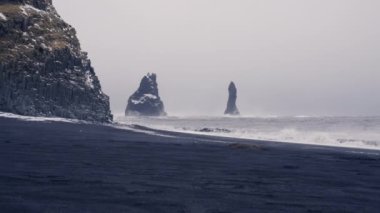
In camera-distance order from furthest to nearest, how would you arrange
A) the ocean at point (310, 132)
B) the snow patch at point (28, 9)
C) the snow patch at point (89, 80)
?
the snow patch at point (89, 80)
the snow patch at point (28, 9)
the ocean at point (310, 132)

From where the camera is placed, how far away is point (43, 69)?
61.6m

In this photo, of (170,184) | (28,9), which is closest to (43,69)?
(28,9)

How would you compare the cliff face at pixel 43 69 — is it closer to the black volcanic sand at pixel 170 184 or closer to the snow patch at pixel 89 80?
the snow patch at pixel 89 80

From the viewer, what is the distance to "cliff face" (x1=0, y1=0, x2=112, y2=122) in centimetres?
5728

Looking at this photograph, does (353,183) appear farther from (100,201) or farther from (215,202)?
(100,201)

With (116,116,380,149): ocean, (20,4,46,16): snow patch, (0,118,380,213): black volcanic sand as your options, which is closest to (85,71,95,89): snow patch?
(20,4,46,16): snow patch

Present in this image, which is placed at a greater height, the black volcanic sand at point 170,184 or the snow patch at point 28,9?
the snow patch at point 28,9

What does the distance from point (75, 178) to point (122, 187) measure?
1.94 metres

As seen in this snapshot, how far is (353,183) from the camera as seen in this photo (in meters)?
17.5

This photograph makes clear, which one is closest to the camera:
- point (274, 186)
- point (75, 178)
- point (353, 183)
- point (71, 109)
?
point (75, 178)

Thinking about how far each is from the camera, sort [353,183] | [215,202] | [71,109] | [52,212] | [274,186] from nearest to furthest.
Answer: [52,212], [215,202], [274,186], [353,183], [71,109]

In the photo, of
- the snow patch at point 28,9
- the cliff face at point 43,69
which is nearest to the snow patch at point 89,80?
the cliff face at point 43,69

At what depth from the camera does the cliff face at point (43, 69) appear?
2255 inches

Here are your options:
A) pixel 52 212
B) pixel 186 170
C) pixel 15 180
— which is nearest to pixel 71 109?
pixel 186 170
